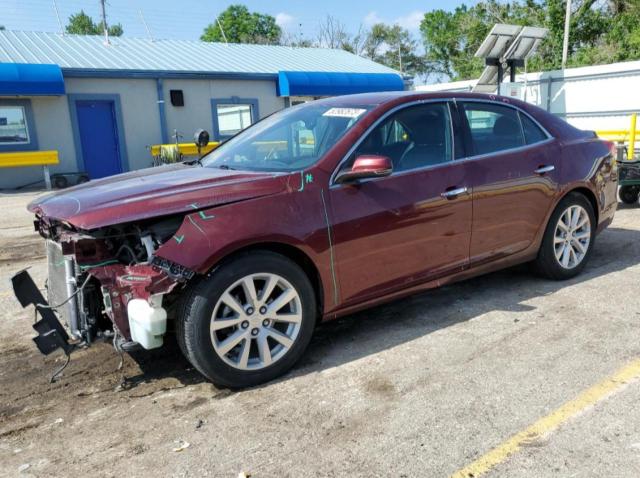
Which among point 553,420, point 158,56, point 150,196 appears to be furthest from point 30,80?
point 553,420

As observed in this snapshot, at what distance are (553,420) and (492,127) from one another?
8.14 ft

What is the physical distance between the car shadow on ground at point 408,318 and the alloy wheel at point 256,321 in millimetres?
241

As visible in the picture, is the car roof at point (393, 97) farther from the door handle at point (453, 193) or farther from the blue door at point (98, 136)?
the blue door at point (98, 136)

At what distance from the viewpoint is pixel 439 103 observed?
4.25 meters

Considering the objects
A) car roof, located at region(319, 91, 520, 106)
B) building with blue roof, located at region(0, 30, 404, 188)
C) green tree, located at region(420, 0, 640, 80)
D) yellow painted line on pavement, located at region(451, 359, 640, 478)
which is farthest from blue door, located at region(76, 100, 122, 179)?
green tree, located at region(420, 0, 640, 80)

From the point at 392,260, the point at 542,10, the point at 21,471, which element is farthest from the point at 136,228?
the point at 542,10

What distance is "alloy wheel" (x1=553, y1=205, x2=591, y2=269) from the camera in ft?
16.1

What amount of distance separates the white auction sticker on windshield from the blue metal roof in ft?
46.8

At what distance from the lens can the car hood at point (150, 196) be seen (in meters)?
3.05

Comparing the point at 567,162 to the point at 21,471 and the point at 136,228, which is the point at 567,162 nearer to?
the point at 136,228

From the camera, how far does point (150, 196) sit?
3199mm

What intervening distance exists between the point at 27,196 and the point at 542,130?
13261mm

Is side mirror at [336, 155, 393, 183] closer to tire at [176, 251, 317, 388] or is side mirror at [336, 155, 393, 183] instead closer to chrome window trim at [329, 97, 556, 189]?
chrome window trim at [329, 97, 556, 189]

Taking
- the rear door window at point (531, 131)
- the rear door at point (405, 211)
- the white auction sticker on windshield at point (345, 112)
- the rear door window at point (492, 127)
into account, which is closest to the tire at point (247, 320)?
the rear door at point (405, 211)
